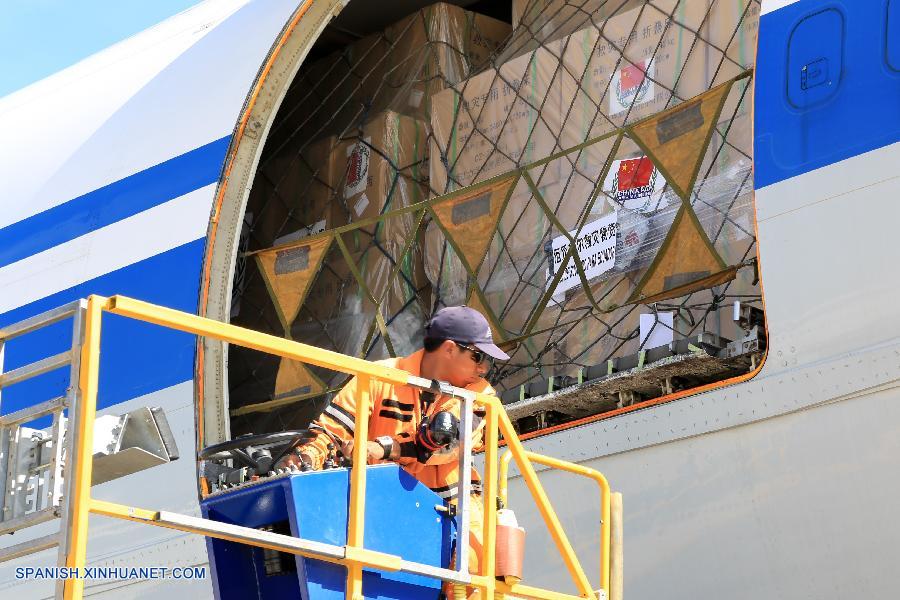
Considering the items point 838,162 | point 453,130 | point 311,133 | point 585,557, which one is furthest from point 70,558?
point 311,133

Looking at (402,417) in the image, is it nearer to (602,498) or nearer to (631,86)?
(602,498)

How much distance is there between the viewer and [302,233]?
9.85 meters

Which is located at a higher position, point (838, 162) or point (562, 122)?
point (562, 122)

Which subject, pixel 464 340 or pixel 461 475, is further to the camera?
pixel 464 340

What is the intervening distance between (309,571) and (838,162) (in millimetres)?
2828

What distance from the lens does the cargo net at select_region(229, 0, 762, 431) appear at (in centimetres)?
759

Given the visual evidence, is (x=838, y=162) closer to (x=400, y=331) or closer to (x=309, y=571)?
(x=309, y=571)

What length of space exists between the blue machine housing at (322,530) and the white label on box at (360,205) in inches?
219

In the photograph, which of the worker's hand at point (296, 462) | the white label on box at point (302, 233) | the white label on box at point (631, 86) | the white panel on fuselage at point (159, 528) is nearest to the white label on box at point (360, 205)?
the white label on box at point (302, 233)

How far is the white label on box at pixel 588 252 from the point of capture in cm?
794

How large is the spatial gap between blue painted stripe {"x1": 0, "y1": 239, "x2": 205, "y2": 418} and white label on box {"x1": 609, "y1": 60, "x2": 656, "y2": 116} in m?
2.85

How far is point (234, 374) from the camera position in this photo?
32.8 feet

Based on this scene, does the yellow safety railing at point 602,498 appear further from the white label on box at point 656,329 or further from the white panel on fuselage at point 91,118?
the white panel on fuselage at point 91,118

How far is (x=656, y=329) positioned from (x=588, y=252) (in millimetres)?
691
